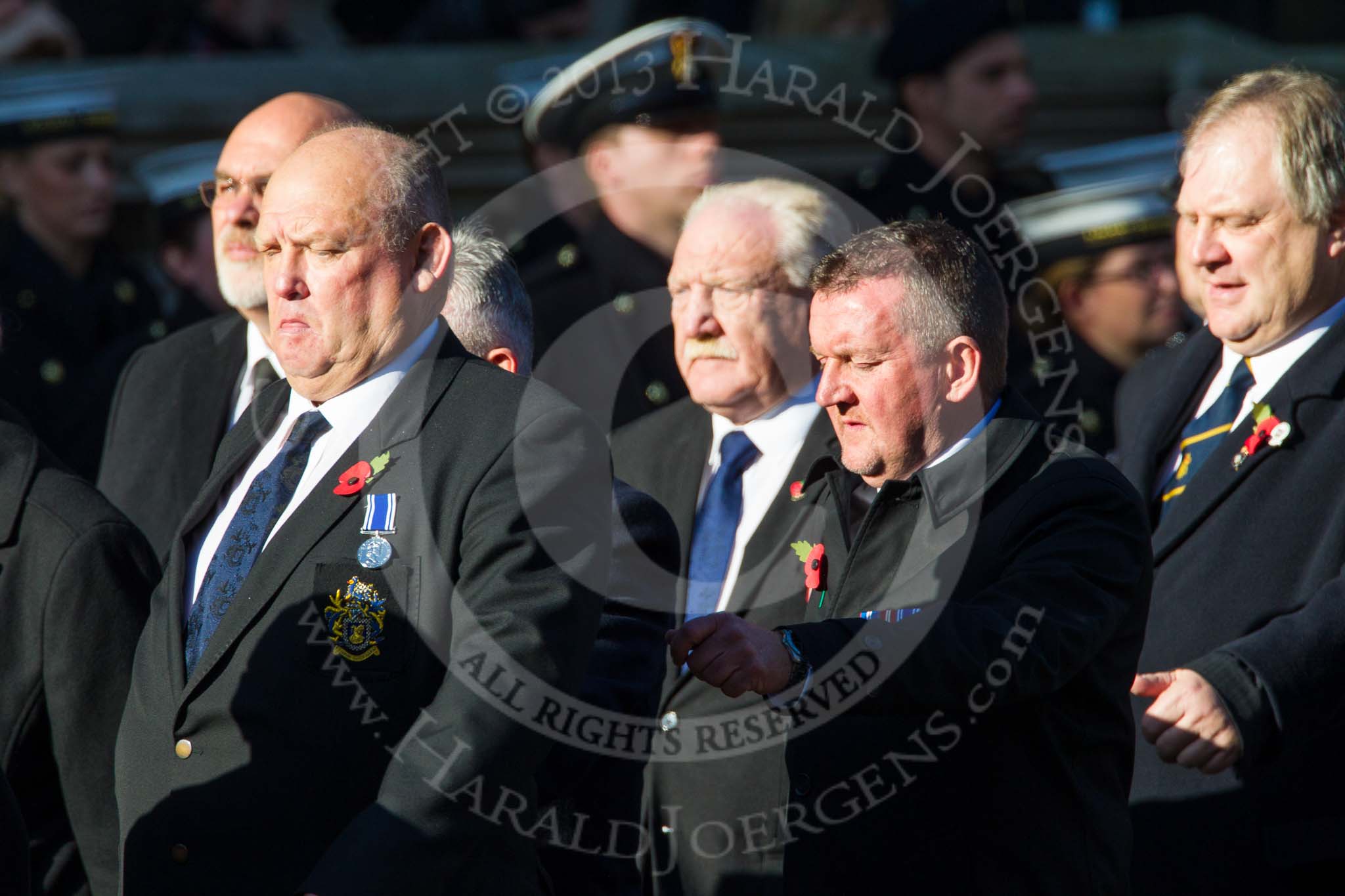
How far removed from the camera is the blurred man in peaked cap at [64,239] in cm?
567

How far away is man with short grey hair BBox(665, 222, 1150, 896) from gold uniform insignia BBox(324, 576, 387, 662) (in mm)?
463

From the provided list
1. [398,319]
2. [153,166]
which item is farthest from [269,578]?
[153,166]

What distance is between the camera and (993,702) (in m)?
2.80

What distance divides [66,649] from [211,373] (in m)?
1.17

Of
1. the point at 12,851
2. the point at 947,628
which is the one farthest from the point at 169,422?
the point at 947,628

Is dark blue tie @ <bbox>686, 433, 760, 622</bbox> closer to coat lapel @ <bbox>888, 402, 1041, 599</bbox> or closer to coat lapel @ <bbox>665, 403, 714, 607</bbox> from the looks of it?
coat lapel @ <bbox>665, 403, 714, 607</bbox>

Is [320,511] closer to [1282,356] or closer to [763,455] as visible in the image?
[763,455]

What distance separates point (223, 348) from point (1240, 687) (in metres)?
2.49

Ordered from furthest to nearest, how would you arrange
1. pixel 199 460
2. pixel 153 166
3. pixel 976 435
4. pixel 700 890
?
pixel 153 166 → pixel 199 460 → pixel 700 890 → pixel 976 435

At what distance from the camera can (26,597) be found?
3221 millimetres

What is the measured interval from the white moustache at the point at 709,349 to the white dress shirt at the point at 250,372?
981 millimetres

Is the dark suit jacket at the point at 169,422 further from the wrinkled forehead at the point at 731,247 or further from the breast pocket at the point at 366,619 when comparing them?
the breast pocket at the point at 366,619

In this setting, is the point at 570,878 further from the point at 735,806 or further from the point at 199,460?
the point at 199,460

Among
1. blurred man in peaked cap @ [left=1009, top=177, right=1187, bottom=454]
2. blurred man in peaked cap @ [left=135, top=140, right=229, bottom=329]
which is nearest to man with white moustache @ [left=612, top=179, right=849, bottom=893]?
blurred man in peaked cap @ [left=1009, top=177, right=1187, bottom=454]
